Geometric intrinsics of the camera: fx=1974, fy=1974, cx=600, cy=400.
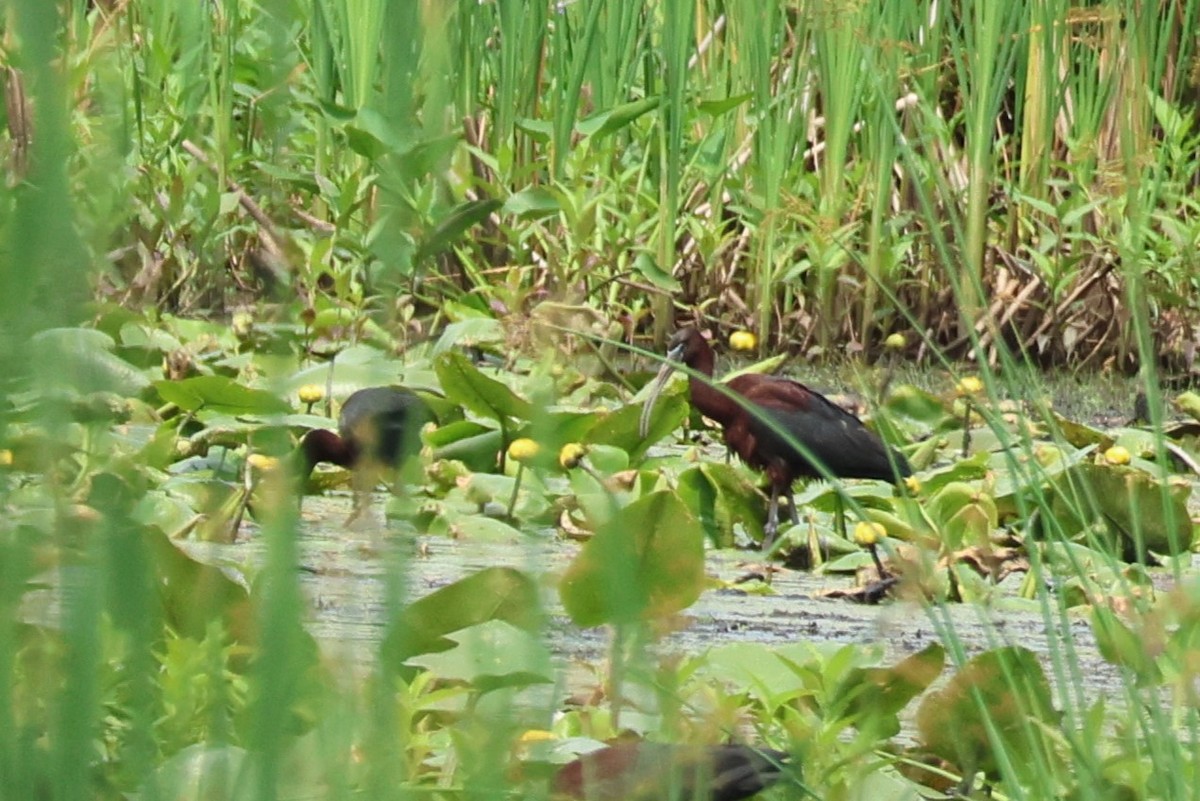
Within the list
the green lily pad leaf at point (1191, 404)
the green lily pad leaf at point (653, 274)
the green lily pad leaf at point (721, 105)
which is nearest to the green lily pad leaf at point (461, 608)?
the green lily pad leaf at point (1191, 404)

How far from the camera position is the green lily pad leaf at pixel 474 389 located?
2.41 m

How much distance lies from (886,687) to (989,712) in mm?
104

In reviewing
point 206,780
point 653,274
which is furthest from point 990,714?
point 653,274

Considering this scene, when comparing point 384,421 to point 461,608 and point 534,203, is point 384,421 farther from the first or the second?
point 534,203

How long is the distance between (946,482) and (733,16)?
160cm

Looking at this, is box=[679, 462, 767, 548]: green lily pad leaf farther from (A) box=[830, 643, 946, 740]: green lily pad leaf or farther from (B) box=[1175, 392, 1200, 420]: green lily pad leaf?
(A) box=[830, 643, 946, 740]: green lily pad leaf

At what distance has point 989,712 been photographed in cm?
137

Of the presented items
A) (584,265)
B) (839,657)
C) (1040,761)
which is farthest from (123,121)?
(584,265)

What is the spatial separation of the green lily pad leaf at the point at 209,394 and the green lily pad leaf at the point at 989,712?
1200mm

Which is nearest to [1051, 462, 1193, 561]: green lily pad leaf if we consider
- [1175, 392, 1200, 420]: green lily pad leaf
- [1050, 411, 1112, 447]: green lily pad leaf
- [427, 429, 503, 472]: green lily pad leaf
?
[1050, 411, 1112, 447]: green lily pad leaf

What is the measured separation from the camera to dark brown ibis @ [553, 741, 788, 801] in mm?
1051

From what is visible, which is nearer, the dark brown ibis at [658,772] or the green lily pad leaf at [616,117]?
the dark brown ibis at [658,772]

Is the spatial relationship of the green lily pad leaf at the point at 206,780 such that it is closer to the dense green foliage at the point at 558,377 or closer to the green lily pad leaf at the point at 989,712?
the dense green foliage at the point at 558,377

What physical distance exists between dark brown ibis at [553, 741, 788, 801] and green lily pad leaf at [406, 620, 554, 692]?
0.26 ft
